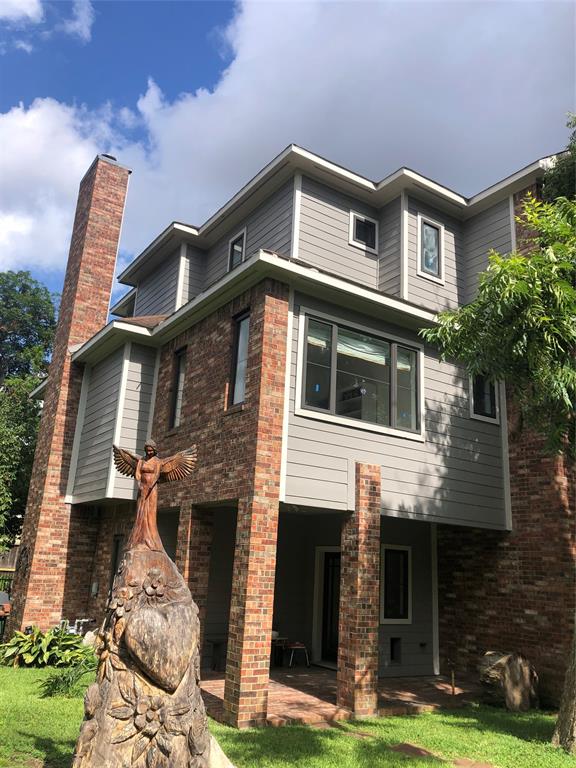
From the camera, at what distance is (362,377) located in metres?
9.84

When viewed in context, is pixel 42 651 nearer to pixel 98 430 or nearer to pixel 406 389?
pixel 98 430

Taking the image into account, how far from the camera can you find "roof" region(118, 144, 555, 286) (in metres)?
11.4

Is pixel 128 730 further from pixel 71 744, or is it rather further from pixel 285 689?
pixel 285 689

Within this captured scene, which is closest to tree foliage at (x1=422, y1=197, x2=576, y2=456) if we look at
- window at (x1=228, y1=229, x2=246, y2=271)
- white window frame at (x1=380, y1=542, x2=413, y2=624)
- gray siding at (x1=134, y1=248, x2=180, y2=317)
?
white window frame at (x1=380, y1=542, x2=413, y2=624)

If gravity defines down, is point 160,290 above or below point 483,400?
above

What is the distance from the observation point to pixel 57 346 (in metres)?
14.5

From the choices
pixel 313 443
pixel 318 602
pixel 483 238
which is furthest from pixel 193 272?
pixel 318 602

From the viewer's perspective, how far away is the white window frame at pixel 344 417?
29.2 feet

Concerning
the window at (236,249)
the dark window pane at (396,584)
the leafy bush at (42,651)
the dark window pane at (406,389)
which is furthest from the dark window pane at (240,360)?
the leafy bush at (42,651)

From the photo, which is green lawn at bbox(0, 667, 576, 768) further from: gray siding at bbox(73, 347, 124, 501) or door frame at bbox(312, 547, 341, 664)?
gray siding at bbox(73, 347, 124, 501)

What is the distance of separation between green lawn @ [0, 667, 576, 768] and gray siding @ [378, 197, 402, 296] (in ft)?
23.6

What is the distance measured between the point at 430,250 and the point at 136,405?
21.9 feet

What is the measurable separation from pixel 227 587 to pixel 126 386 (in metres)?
4.34

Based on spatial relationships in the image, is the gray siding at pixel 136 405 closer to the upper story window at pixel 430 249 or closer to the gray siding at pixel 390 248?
the gray siding at pixel 390 248
